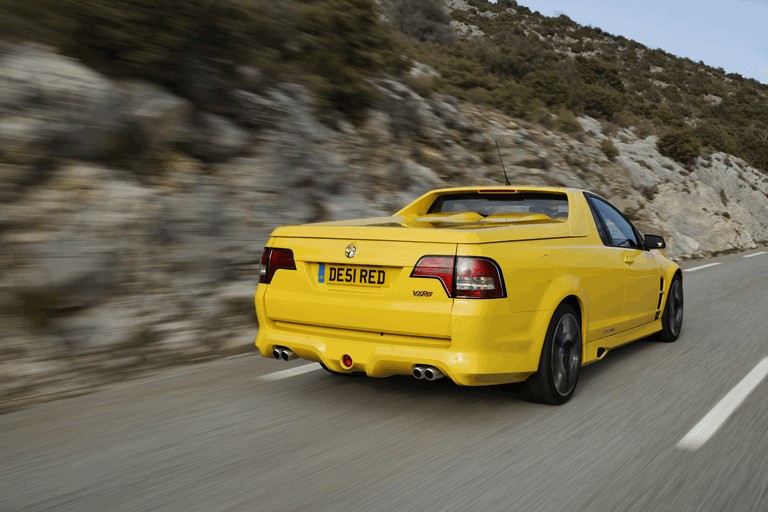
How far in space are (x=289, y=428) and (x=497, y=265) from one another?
1.53 meters

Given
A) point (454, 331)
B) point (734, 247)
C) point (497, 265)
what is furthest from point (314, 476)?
point (734, 247)

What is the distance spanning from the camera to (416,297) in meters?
4.07

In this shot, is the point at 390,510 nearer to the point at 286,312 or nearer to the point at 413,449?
the point at 413,449

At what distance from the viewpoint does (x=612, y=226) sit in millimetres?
5922

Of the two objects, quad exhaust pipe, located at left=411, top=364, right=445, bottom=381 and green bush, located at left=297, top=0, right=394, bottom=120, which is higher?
green bush, located at left=297, top=0, right=394, bottom=120

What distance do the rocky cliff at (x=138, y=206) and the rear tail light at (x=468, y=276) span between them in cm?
284

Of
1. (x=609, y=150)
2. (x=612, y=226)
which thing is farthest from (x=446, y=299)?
(x=609, y=150)

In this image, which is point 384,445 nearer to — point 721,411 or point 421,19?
point 721,411

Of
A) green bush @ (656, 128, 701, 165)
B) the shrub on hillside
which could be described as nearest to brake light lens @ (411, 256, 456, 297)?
green bush @ (656, 128, 701, 165)

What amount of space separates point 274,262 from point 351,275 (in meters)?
0.67

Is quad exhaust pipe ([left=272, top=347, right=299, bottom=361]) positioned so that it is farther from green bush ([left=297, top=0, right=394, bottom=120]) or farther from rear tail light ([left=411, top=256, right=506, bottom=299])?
green bush ([left=297, top=0, right=394, bottom=120])

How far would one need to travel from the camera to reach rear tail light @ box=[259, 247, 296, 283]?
4.59 metres

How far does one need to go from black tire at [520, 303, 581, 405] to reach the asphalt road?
101mm


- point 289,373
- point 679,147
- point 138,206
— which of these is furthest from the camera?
point 679,147
